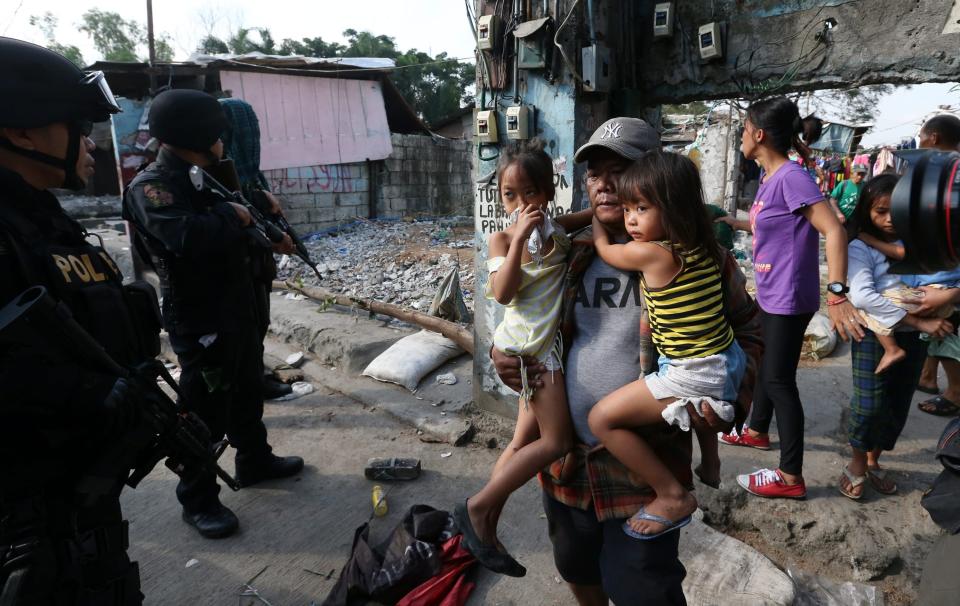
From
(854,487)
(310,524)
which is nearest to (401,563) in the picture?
(310,524)

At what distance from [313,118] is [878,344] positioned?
1226 centimetres

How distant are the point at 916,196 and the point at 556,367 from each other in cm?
92

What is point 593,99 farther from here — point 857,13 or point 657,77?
point 857,13

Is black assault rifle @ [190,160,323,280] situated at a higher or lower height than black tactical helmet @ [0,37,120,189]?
lower

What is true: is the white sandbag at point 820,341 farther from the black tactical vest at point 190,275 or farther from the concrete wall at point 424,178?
the concrete wall at point 424,178

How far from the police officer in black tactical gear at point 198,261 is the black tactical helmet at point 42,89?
0.76m

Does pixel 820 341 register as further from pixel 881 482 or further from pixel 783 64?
pixel 783 64

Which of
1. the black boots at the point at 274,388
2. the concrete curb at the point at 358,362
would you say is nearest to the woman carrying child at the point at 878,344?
the concrete curb at the point at 358,362

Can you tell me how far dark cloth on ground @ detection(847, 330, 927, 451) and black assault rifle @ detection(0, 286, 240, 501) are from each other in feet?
9.82

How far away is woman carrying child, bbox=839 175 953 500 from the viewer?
2.44 meters

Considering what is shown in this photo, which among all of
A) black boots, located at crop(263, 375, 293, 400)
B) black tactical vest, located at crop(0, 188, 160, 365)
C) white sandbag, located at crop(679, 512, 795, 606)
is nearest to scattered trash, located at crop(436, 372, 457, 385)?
black boots, located at crop(263, 375, 293, 400)

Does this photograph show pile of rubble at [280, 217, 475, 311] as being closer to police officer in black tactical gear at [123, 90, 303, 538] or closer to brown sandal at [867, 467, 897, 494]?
police officer in black tactical gear at [123, 90, 303, 538]

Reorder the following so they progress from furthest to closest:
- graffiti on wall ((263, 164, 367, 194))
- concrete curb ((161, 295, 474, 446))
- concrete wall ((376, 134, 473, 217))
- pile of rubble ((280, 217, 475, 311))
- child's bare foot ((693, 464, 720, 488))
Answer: concrete wall ((376, 134, 473, 217))
graffiti on wall ((263, 164, 367, 194))
pile of rubble ((280, 217, 475, 311))
concrete curb ((161, 295, 474, 446))
child's bare foot ((693, 464, 720, 488))

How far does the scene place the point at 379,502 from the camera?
2807 mm
